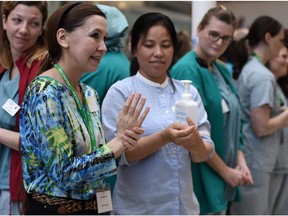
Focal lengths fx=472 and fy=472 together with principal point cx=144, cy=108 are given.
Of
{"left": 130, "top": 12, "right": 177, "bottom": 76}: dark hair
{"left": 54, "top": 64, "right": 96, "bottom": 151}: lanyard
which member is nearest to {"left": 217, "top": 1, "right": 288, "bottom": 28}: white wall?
{"left": 130, "top": 12, "right": 177, "bottom": 76}: dark hair

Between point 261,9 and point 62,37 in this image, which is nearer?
point 62,37

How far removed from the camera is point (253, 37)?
3.27 metres

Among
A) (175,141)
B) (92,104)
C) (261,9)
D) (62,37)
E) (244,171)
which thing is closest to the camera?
(62,37)

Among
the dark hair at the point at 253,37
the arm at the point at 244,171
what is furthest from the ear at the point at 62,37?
the dark hair at the point at 253,37

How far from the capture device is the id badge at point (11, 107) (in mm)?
2082

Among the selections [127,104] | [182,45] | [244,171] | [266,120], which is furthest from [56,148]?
[182,45]

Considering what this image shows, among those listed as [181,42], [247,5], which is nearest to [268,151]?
[181,42]

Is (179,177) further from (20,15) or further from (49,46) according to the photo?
(20,15)

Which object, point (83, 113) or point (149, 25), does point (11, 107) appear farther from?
point (149, 25)

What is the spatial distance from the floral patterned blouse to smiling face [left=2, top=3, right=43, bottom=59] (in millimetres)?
714

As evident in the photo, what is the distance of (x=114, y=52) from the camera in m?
2.49

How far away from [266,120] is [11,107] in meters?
1.66

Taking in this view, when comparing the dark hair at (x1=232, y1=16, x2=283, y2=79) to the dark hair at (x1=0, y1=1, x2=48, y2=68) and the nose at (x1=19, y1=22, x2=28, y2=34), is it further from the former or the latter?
the nose at (x1=19, y1=22, x2=28, y2=34)

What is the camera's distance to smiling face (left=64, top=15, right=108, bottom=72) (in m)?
1.59
